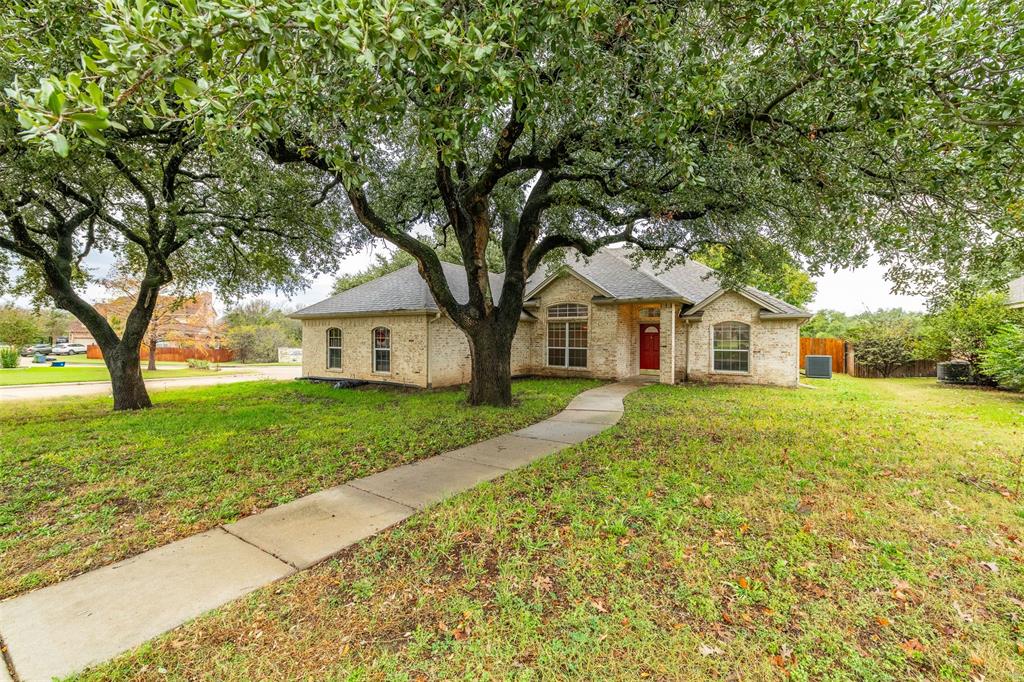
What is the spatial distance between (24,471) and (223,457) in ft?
7.33

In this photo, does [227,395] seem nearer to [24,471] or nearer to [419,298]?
[419,298]

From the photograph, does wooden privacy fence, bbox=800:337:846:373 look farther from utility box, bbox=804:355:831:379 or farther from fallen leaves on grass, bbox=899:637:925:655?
fallen leaves on grass, bbox=899:637:925:655

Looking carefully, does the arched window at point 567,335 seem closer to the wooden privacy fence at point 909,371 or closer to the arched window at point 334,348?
the arched window at point 334,348

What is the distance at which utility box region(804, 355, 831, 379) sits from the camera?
17078 millimetres

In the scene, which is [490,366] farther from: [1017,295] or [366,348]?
[1017,295]

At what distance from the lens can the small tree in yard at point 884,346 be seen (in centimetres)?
1739

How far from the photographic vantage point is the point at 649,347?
53.0ft

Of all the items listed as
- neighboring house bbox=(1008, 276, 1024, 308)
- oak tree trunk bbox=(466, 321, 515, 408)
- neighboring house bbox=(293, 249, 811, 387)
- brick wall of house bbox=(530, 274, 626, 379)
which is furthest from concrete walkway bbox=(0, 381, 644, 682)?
neighboring house bbox=(1008, 276, 1024, 308)

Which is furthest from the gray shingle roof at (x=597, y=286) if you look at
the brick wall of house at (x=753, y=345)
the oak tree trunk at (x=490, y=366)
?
the oak tree trunk at (x=490, y=366)

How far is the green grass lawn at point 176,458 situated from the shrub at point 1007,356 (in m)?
12.3

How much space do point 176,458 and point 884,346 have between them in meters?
23.2

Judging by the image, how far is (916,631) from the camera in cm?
265

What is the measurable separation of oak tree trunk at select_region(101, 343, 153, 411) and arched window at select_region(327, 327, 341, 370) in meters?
6.18

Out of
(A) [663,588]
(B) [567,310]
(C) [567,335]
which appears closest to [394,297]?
(B) [567,310]
